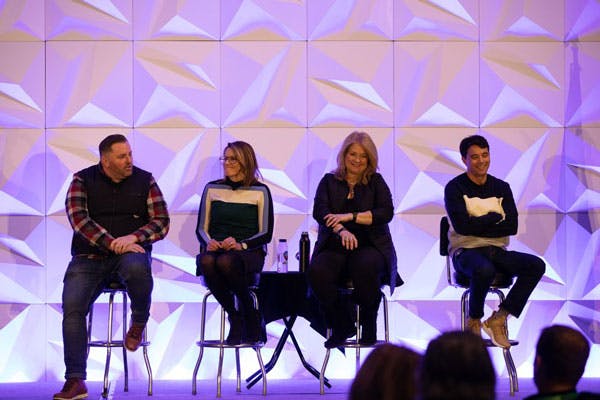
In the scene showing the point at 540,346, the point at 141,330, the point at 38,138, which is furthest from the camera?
the point at 38,138

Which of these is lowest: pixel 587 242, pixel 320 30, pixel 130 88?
pixel 587 242

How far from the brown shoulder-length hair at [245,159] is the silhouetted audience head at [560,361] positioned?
10.8ft

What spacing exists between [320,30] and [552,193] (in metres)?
1.91

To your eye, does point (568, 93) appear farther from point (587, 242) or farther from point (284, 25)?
point (284, 25)

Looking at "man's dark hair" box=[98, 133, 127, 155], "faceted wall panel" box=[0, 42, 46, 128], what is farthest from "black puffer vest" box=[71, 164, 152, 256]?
"faceted wall panel" box=[0, 42, 46, 128]

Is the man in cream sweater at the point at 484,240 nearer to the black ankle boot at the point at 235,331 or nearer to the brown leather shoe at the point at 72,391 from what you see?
the black ankle boot at the point at 235,331

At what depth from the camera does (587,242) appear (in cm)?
607

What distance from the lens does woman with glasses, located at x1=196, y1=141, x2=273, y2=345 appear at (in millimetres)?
5004

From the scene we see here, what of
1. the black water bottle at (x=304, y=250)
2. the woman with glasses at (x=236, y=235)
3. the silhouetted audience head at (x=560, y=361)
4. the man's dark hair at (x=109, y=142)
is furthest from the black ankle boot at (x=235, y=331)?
the silhouetted audience head at (x=560, y=361)

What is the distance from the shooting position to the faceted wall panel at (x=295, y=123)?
5965 millimetres

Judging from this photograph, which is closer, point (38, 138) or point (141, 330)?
point (141, 330)

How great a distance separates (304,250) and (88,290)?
4.49ft

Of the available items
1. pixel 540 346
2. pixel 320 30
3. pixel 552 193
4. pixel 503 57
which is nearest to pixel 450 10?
pixel 503 57

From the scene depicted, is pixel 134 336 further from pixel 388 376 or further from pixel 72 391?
pixel 388 376
